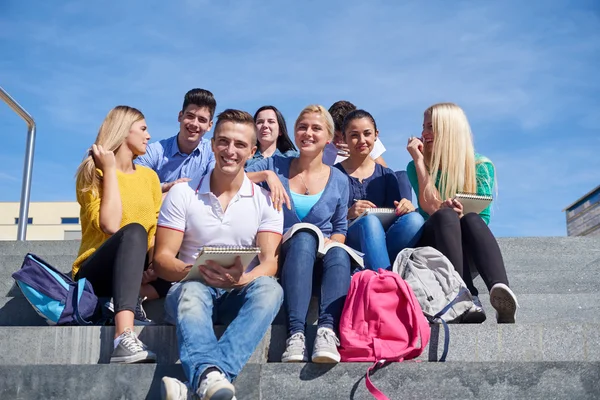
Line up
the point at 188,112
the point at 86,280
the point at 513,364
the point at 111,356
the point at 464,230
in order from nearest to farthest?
1. the point at 513,364
2. the point at 111,356
3. the point at 86,280
4. the point at 464,230
5. the point at 188,112

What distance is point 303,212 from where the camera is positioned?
382cm

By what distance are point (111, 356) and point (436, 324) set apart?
4.59 ft

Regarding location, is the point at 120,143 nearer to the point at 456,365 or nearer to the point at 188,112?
the point at 188,112

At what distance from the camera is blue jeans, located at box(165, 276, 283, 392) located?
273cm

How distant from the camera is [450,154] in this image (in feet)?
13.6

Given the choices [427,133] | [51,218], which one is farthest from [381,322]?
[51,218]

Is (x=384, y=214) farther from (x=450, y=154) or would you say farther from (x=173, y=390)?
(x=173, y=390)

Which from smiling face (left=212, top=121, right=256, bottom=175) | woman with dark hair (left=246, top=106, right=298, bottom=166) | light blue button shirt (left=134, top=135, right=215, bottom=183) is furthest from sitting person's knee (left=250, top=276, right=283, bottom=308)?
woman with dark hair (left=246, top=106, right=298, bottom=166)

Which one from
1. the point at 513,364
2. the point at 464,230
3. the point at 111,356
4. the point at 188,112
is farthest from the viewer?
the point at 188,112

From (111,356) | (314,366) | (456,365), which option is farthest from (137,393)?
(456,365)

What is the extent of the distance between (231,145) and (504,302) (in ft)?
4.88

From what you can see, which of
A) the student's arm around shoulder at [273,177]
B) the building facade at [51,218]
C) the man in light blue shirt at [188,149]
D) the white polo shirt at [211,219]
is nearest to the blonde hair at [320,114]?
the student's arm around shoulder at [273,177]

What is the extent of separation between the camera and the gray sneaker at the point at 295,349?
292 cm

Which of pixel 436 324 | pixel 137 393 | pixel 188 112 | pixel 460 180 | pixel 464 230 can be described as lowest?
pixel 137 393
